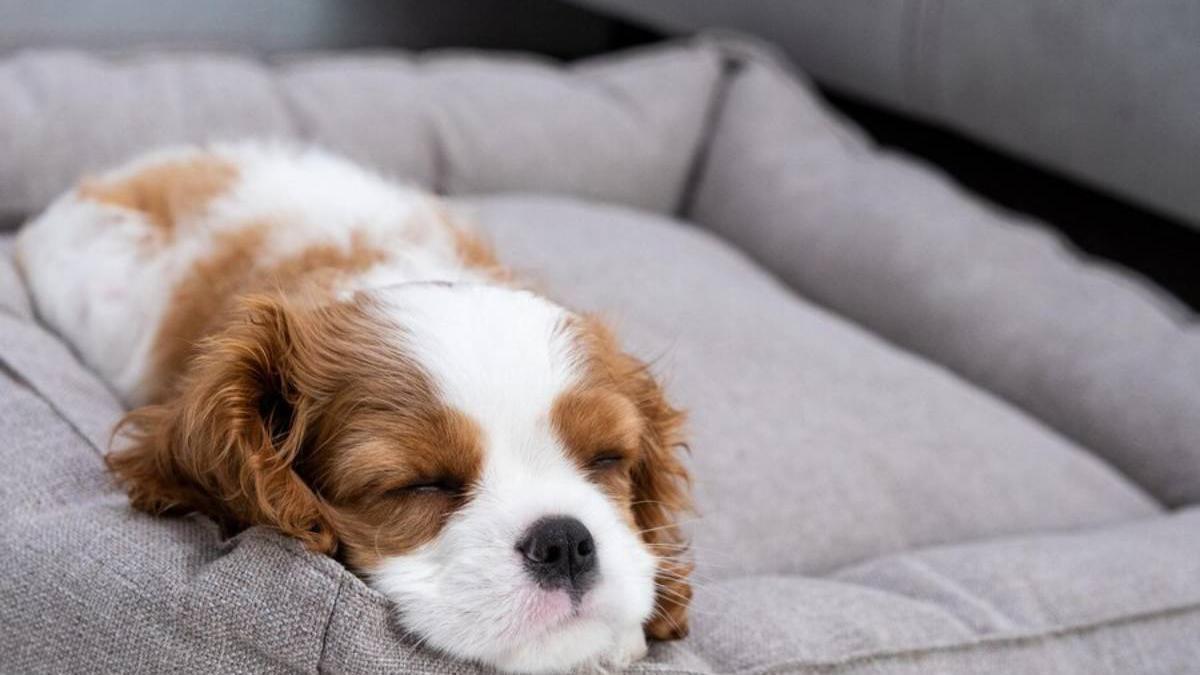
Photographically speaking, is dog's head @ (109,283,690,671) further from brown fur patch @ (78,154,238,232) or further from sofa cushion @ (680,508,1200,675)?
brown fur patch @ (78,154,238,232)

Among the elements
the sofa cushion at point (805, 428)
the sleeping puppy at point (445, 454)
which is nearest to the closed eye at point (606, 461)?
the sleeping puppy at point (445, 454)

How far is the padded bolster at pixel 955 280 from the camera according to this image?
94.5 inches

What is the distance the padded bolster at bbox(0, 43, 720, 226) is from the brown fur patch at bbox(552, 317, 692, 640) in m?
1.48

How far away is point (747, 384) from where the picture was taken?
2.16 metres

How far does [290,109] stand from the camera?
2.90 metres

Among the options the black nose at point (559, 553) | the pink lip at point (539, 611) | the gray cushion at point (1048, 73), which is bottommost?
the pink lip at point (539, 611)

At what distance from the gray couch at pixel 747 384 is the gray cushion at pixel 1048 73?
23cm

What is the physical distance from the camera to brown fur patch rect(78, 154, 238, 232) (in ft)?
6.71

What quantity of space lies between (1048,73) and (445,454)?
2.15 meters

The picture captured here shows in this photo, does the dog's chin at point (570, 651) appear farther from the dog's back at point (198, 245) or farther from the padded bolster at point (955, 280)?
the padded bolster at point (955, 280)

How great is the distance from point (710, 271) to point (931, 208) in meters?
0.60

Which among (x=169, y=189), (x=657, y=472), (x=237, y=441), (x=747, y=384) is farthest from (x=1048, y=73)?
(x=237, y=441)

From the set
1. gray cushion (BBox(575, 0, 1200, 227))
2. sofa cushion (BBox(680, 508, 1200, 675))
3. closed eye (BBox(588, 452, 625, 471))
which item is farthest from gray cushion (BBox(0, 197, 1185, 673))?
gray cushion (BBox(575, 0, 1200, 227))

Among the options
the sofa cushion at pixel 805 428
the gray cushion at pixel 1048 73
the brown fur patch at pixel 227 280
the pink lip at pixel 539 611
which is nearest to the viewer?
the pink lip at pixel 539 611
